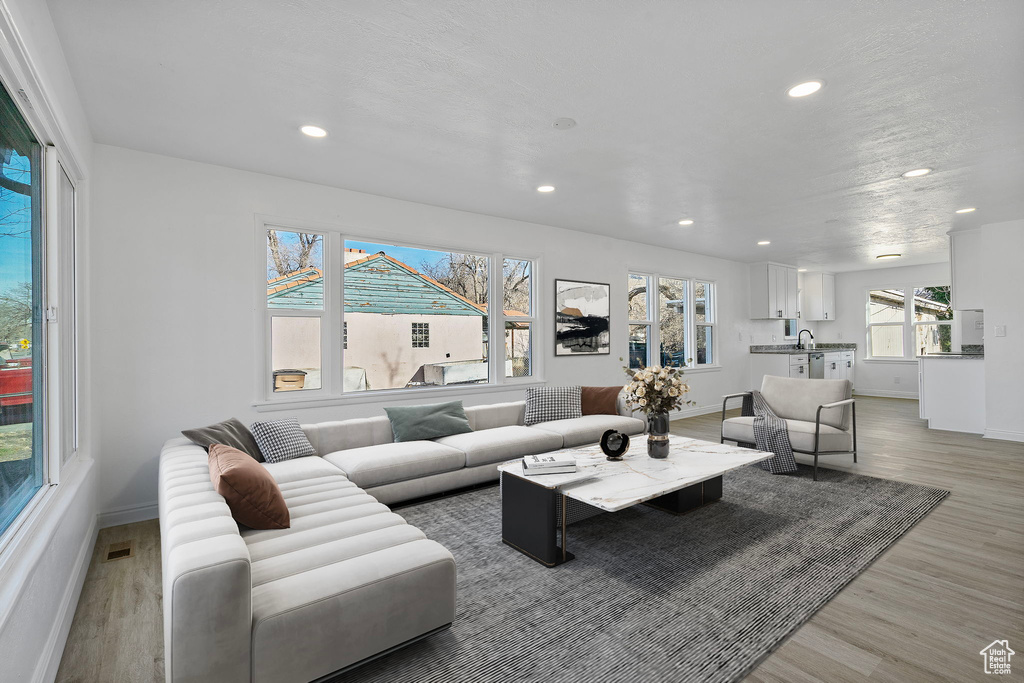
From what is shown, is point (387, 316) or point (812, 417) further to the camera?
point (387, 316)

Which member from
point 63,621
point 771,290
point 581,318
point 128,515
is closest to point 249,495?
point 63,621

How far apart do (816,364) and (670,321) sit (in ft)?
11.5

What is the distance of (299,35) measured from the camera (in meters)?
2.09

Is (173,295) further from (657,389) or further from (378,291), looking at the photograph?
(657,389)

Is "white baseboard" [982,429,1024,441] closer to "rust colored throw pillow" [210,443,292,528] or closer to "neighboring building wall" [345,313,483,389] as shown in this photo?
"neighboring building wall" [345,313,483,389]

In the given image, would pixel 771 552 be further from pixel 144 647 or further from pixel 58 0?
pixel 58 0

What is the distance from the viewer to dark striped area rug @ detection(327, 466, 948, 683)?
1799mm

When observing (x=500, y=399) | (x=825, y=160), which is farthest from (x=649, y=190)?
(x=500, y=399)

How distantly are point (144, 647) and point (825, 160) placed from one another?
480 centimetres

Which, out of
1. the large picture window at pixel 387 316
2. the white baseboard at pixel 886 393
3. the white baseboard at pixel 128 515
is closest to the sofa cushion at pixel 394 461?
the large picture window at pixel 387 316

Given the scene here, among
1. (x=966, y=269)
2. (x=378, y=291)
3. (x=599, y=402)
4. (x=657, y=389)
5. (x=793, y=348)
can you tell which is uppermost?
(x=966, y=269)

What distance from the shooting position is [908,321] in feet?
30.0

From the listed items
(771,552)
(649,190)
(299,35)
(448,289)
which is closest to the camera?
(299,35)

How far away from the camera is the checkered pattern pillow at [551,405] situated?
4.70 meters
